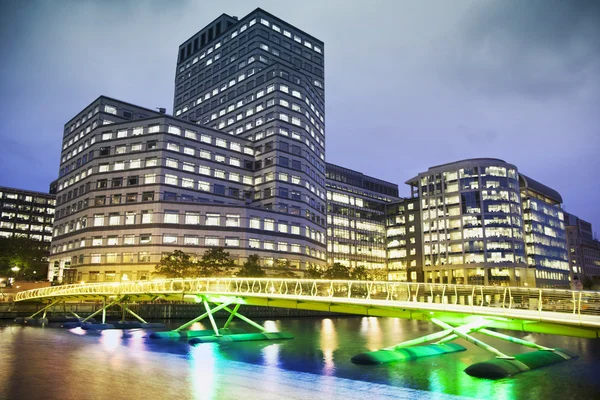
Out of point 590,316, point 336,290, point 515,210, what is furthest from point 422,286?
point 515,210

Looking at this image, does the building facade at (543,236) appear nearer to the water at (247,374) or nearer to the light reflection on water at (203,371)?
the water at (247,374)

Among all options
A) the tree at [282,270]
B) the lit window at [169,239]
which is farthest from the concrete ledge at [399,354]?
Result: the lit window at [169,239]

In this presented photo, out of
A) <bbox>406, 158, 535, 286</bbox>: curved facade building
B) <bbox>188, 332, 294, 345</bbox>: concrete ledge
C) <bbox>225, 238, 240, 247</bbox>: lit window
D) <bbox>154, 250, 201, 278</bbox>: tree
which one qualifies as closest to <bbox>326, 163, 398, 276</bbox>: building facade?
<bbox>406, 158, 535, 286</bbox>: curved facade building

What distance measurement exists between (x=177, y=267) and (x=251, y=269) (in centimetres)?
1588

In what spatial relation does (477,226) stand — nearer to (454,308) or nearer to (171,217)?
(171,217)

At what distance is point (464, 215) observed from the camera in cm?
15550

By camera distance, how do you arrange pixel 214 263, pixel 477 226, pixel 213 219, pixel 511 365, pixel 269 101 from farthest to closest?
pixel 477 226, pixel 269 101, pixel 213 219, pixel 214 263, pixel 511 365

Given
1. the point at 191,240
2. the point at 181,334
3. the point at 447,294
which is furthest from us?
the point at 191,240

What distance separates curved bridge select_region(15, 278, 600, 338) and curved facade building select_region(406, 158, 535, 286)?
119943 millimetres

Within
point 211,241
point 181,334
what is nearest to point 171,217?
point 211,241

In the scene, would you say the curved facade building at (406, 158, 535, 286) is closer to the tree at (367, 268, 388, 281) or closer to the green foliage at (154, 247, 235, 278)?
the tree at (367, 268, 388, 281)

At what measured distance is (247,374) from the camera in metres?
30.5

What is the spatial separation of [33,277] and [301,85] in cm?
10032

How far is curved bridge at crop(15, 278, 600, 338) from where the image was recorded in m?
26.6
